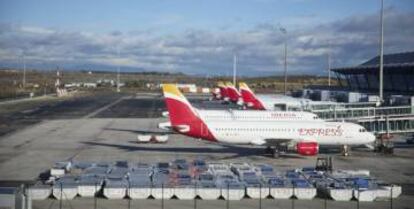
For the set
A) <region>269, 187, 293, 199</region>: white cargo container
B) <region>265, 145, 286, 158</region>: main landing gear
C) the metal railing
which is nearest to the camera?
<region>269, 187, 293, 199</region>: white cargo container

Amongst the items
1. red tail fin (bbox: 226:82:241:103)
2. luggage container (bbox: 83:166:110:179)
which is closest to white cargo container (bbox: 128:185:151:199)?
luggage container (bbox: 83:166:110:179)

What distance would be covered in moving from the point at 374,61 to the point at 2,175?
399ft

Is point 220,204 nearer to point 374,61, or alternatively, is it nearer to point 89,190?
point 89,190

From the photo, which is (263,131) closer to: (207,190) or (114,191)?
(207,190)

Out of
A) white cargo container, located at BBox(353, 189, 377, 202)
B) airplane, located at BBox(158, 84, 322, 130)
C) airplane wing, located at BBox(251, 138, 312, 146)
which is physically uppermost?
airplane, located at BBox(158, 84, 322, 130)

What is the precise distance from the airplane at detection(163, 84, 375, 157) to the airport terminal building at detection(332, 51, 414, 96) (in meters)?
48.2

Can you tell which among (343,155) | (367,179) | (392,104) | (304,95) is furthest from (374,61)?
(367,179)

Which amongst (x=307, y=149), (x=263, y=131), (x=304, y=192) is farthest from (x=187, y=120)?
(x=304, y=192)

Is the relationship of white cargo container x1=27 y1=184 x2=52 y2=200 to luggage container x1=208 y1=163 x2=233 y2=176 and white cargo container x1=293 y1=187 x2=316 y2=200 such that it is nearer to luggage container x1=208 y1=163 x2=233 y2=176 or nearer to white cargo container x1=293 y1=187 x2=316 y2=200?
luggage container x1=208 y1=163 x2=233 y2=176

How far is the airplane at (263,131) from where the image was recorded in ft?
186

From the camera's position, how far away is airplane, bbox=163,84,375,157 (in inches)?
2227

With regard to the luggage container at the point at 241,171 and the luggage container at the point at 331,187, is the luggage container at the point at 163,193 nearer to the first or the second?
the luggage container at the point at 241,171

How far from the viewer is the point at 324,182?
39938 millimetres

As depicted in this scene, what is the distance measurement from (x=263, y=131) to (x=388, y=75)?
7260cm
